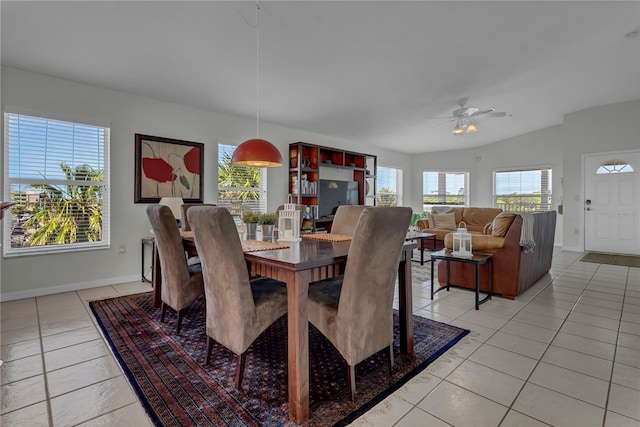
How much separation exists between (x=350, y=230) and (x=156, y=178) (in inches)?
113

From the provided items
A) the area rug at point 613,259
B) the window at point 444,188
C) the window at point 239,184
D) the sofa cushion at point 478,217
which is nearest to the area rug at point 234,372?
the window at point 239,184

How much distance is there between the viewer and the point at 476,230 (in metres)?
6.23

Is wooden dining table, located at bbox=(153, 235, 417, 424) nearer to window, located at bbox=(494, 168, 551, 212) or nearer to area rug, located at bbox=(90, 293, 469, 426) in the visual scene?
area rug, located at bbox=(90, 293, 469, 426)

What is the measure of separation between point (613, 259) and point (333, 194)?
16.9 ft

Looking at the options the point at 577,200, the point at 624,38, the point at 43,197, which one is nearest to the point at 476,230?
the point at 577,200

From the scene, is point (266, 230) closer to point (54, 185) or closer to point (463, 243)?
point (463, 243)

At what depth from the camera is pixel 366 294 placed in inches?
65.0

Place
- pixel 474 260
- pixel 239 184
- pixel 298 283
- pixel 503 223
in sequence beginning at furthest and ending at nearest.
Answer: pixel 239 184 < pixel 503 223 < pixel 474 260 < pixel 298 283

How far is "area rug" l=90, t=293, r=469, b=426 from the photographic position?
1.54 meters

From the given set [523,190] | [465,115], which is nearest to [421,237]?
[465,115]

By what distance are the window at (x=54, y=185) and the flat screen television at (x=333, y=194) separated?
3.46 m

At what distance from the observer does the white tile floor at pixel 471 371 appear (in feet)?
5.02

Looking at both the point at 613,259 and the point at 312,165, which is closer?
the point at 613,259

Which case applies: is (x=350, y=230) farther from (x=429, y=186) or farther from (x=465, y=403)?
(x=429, y=186)
